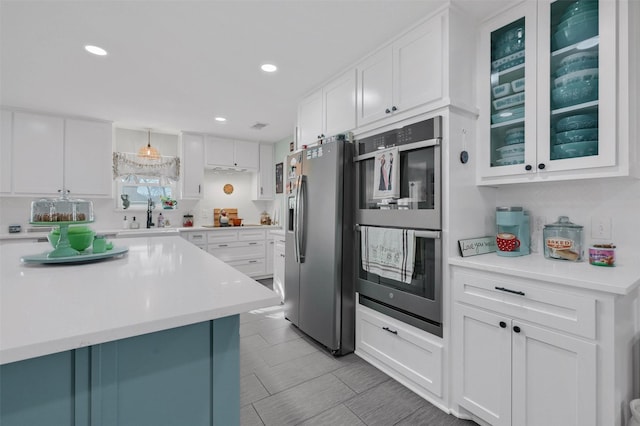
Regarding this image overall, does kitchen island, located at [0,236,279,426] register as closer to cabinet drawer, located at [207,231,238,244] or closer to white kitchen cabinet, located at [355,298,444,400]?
white kitchen cabinet, located at [355,298,444,400]

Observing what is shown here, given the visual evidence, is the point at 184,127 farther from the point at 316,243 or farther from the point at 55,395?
the point at 55,395

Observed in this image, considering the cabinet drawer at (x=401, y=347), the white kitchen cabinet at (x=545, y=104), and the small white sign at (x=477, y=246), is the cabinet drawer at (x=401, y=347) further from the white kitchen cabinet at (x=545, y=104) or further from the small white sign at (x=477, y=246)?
the white kitchen cabinet at (x=545, y=104)

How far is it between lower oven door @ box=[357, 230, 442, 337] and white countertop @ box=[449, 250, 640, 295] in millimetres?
142

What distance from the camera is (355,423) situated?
1682 millimetres

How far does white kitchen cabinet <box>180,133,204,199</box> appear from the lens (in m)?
4.73

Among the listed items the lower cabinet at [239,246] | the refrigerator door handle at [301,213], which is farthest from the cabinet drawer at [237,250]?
the refrigerator door handle at [301,213]

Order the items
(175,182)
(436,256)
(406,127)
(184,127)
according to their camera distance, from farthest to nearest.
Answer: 1. (175,182)
2. (184,127)
3. (406,127)
4. (436,256)

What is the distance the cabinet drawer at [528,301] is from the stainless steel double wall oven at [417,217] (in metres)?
0.18

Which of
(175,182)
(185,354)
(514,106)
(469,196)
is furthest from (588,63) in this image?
(175,182)

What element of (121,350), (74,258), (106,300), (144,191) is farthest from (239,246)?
(121,350)

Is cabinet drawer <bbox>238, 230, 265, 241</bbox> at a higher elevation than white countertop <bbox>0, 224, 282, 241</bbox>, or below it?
below

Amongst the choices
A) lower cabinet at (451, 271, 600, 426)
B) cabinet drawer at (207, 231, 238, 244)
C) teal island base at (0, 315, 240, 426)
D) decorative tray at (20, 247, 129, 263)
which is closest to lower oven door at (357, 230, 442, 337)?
lower cabinet at (451, 271, 600, 426)

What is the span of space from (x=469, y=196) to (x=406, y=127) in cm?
63

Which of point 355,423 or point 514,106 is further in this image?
point 514,106
